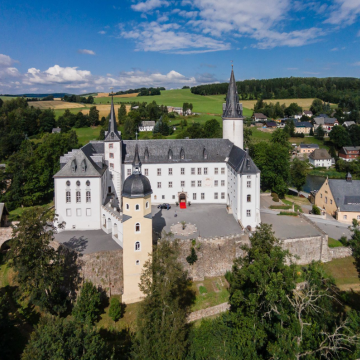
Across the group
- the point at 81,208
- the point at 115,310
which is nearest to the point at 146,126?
the point at 81,208

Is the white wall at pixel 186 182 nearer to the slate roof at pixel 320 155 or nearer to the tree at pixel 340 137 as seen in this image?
the slate roof at pixel 320 155

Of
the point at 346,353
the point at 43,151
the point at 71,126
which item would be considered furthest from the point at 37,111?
the point at 346,353

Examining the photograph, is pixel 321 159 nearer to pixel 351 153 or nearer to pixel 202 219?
pixel 351 153

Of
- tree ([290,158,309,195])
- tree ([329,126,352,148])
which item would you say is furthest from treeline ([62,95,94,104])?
tree ([290,158,309,195])

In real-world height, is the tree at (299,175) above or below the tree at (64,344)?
above

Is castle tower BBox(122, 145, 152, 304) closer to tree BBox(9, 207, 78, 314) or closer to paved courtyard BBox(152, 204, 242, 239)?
paved courtyard BBox(152, 204, 242, 239)

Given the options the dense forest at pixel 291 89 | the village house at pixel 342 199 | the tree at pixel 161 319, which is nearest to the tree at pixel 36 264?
the tree at pixel 161 319
